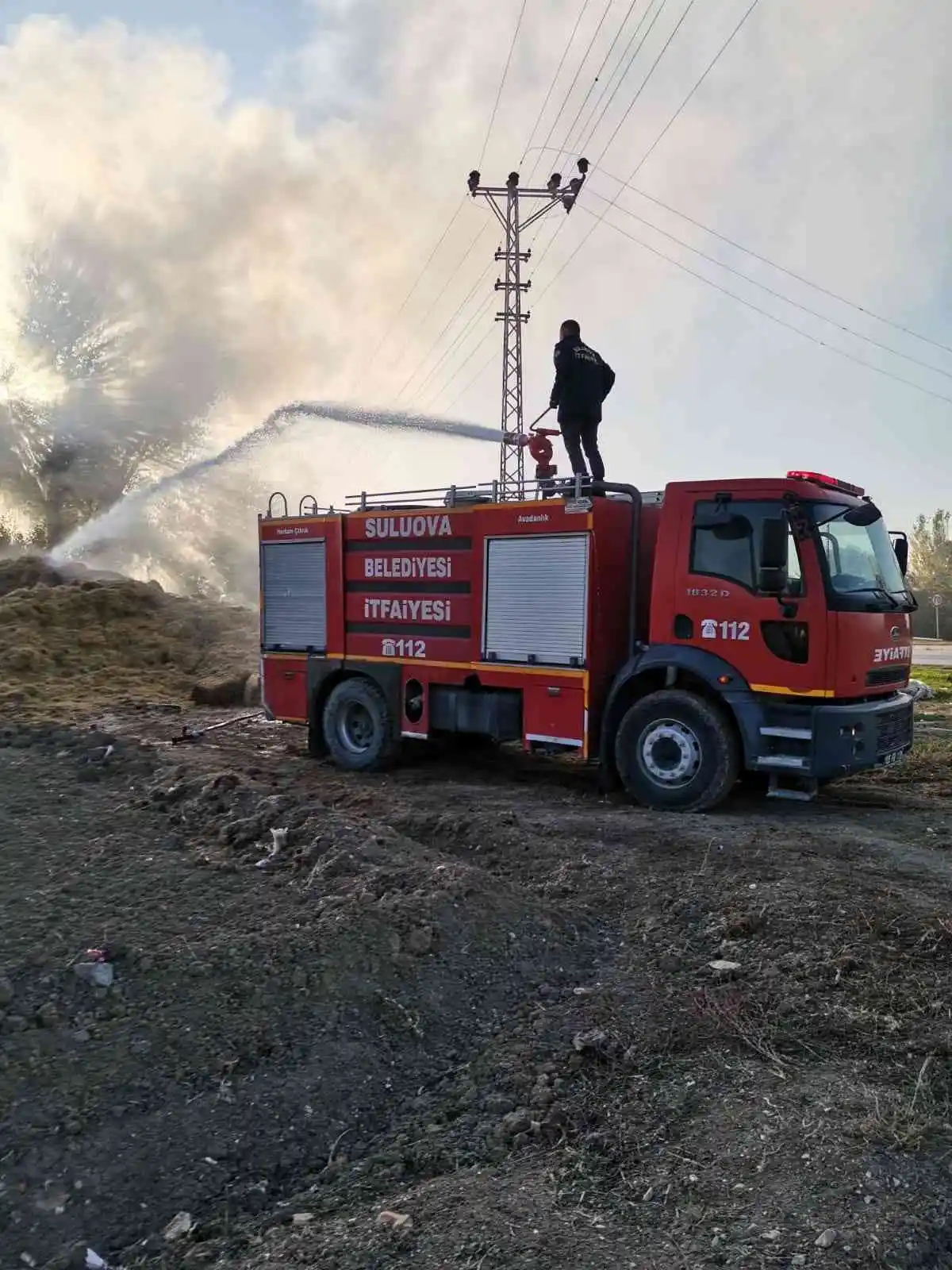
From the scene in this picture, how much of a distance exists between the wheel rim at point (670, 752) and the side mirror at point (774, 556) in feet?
4.39

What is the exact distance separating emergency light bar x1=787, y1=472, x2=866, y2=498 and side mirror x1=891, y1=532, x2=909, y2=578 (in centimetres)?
71

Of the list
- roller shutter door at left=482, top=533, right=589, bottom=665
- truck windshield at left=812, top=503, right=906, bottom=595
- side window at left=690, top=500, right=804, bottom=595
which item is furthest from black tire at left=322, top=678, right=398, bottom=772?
truck windshield at left=812, top=503, right=906, bottom=595

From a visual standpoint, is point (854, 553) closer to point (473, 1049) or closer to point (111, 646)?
point (473, 1049)

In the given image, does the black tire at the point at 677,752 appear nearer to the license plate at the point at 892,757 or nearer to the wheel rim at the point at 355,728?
the license plate at the point at 892,757

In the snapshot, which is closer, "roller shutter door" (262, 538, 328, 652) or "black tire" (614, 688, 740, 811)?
"black tire" (614, 688, 740, 811)

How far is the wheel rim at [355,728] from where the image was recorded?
10648 mm

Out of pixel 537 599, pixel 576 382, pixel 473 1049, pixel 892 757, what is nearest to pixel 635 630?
pixel 537 599

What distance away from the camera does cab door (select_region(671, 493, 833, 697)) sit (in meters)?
7.60

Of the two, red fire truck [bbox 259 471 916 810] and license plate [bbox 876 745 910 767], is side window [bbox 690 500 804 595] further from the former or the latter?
license plate [bbox 876 745 910 767]

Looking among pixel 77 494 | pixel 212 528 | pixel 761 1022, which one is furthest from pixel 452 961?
pixel 77 494

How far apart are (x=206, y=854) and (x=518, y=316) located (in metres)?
22.6

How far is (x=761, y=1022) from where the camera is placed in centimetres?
434

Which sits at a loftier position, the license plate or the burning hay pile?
the burning hay pile

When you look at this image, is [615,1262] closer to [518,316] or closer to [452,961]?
[452,961]
